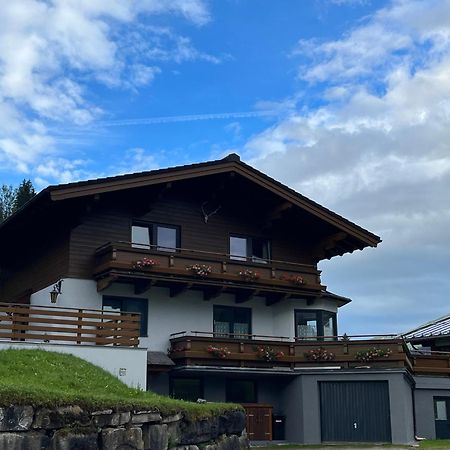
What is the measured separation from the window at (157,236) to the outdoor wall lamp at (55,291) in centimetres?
313

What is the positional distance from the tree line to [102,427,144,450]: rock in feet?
119

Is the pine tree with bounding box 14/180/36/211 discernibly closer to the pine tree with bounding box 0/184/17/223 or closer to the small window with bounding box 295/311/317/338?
the pine tree with bounding box 0/184/17/223

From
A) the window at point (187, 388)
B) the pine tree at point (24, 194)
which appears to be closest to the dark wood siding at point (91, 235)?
the window at point (187, 388)

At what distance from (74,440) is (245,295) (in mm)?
15563

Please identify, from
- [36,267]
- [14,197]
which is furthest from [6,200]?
[36,267]

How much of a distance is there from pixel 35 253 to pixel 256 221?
890 cm

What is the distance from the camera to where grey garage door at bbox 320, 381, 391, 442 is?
27297 mm

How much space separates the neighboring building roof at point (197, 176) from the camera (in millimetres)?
25969

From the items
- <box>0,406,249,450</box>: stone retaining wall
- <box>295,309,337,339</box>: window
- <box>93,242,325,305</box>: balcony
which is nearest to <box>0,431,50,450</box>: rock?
<box>0,406,249,450</box>: stone retaining wall

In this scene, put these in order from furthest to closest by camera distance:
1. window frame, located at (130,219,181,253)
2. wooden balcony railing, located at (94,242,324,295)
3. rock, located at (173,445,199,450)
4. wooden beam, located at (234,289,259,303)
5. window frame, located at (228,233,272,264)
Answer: window frame, located at (228,233,272,264) → wooden beam, located at (234,289,259,303) → window frame, located at (130,219,181,253) → wooden balcony railing, located at (94,242,324,295) → rock, located at (173,445,199,450)

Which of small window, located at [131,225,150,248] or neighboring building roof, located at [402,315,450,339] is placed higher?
small window, located at [131,225,150,248]

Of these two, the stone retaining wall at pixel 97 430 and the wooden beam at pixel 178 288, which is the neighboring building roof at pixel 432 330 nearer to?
the wooden beam at pixel 178 288

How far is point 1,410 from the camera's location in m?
14.2

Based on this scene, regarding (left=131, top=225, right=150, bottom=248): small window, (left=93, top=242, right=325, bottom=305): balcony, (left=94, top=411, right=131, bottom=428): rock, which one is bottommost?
(left=94, top=411, right=131, bottom=428): rock
